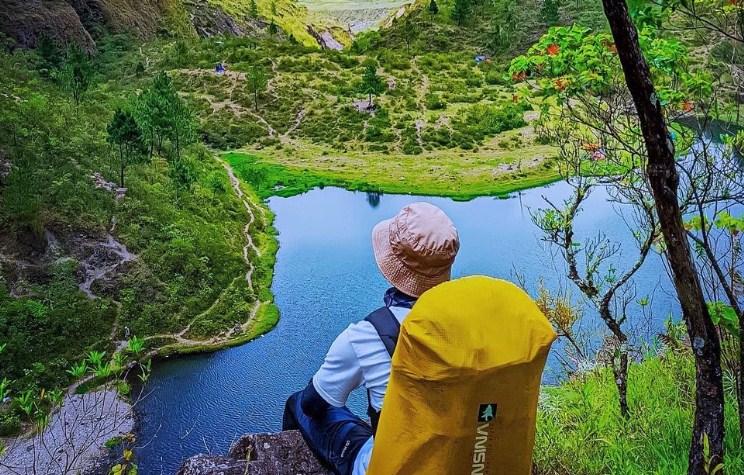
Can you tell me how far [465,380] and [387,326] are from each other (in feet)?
2.07

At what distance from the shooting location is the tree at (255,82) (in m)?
38.1

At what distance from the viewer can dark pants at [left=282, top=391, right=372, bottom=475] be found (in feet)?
11.2

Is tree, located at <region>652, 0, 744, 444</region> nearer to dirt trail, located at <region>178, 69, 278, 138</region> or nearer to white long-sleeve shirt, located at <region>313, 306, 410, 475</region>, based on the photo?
white long-sleeve shirt, located at <region>313, 306, 410, 475</region>

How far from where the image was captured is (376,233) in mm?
3271

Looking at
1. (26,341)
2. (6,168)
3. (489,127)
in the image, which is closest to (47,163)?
(6,168)

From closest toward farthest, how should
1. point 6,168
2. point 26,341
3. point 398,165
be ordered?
point 26,341
point 6,168
point 398,165

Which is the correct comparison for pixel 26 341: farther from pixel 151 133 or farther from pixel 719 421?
pixel 719 421

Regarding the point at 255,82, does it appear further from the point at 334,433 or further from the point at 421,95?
the point at 334,433

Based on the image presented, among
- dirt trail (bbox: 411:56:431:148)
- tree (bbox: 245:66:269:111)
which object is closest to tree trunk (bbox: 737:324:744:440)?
dirt trail (bbox: 411:56:431:148)

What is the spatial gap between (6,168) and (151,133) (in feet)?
18.4

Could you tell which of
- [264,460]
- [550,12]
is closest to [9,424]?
[264,460]

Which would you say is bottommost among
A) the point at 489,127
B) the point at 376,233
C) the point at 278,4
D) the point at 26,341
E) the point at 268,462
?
the point at 26,341

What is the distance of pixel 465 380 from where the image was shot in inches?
86.8

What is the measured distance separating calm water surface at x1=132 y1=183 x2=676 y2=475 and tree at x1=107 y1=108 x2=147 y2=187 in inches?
222
